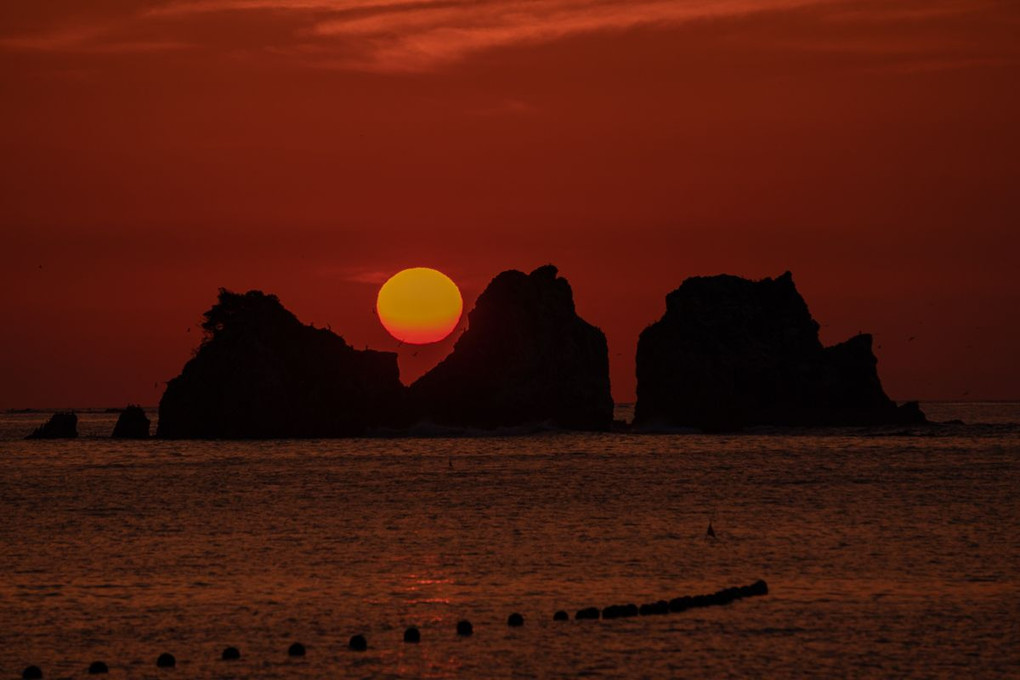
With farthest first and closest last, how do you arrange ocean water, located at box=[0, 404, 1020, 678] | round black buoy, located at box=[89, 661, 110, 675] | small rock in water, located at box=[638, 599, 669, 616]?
1. small rock in water, located at box=[638, 599, 669, 616]
2. ocean water, located at box=[0, 404, 1020, 678]
3. round black buoy, located at box=[89, 661, 110, 675]

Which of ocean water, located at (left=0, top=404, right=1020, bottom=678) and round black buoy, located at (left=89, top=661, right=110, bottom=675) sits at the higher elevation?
ocean water, located at (left=0, top=404, right=1020, bottom=678)

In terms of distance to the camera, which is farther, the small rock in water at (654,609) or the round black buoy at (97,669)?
the small rock in water at (654,609)

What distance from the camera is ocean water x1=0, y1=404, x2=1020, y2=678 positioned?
43500 mm

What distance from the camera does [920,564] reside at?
2411 inches

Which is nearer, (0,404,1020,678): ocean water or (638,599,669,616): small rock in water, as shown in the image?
(0,404,1020,678): ocean water

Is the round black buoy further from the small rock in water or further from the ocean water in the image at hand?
the small rock in water

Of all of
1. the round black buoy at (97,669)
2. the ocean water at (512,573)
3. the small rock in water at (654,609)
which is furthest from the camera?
the small rock in water at (654,609)

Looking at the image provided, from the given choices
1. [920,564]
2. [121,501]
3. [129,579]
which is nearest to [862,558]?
[920,564]

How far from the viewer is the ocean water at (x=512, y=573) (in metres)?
43.5

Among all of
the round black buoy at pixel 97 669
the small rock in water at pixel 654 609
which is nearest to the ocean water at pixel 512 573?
the round black buoy at pixel 97 669

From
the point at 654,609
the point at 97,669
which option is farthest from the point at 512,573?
the point at 97,669

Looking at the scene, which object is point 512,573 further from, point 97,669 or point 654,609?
point 97,669

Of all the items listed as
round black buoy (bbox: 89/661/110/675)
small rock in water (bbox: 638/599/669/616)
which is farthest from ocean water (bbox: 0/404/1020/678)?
small rock in water (bbox: 638/599/669/616)

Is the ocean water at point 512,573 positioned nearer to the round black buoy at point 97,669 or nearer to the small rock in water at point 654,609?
the round black buoy at point 97,669
